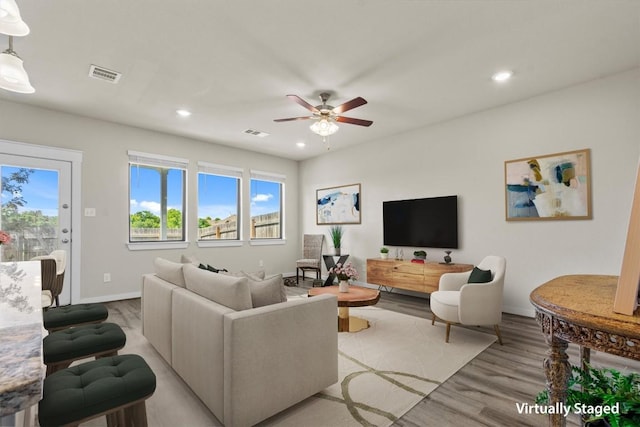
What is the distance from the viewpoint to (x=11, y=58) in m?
2.01

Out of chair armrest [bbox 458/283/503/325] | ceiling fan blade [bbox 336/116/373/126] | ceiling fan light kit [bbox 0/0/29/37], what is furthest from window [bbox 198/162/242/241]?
chair armrest [bbox 458/283/503/325]

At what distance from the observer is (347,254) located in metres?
6.14

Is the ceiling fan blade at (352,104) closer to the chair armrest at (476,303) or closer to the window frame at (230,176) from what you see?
the chair armrest at (476,303)

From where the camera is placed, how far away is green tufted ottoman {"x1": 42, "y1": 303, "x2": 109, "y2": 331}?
2133 millimetres

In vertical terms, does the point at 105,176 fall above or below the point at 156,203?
above

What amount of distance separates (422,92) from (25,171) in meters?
5.30

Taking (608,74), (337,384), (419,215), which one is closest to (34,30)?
(337,384)

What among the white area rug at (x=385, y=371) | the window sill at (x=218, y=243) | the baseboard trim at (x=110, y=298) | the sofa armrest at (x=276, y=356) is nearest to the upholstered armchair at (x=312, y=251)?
the window sill at (x=218, y=243)

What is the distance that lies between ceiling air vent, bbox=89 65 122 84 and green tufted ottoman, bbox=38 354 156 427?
301 centimetres

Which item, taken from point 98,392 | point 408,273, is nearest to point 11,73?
point 98,392

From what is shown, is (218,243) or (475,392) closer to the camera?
(475,392)

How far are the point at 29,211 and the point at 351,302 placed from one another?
4.45 meters

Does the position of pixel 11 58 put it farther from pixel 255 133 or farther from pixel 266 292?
pixel 255 133

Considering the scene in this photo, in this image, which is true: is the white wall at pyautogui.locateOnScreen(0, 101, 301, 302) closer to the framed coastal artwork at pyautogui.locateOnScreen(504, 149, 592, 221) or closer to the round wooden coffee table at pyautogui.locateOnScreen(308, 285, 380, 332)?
the round wooden coffee table at pyautogui.locateOnScreen(308, 285, 380, 332)
